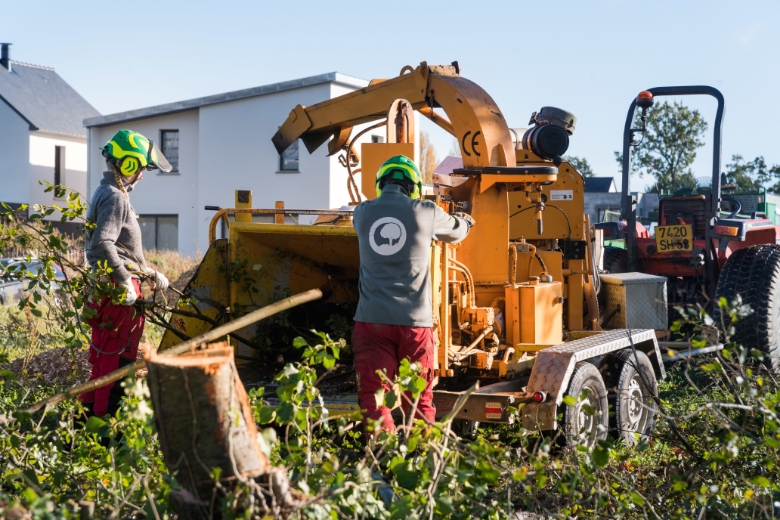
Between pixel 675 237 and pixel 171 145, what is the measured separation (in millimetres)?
20344

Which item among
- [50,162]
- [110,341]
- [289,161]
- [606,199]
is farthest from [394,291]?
[50,162]

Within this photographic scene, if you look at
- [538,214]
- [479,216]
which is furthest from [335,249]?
[538,214]

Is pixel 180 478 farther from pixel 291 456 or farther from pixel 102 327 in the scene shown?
pixel 102 327

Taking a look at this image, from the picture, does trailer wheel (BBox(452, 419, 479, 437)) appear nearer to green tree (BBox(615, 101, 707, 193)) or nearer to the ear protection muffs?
the ear protection muffs

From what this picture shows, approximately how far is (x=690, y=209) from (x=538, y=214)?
3.87 metres

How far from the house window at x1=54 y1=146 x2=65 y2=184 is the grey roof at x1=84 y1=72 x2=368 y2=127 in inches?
277

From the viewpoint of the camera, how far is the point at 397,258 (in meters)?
4.98

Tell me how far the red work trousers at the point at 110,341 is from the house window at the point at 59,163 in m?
30.3

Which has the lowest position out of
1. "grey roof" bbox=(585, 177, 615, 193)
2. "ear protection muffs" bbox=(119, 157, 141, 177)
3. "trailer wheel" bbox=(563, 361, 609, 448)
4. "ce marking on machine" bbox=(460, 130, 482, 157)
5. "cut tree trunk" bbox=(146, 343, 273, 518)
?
"trailer wheel" bbox=(563, 361, 609, 448)

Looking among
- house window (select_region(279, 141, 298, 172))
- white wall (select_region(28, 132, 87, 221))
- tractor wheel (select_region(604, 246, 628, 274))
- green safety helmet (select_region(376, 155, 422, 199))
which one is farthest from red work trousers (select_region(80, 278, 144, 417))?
white wall (select_region(28, 132, 87, 221))

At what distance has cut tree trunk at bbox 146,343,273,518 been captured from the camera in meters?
2.90

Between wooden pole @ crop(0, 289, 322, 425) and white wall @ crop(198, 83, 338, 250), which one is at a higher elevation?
white wall @ crop(198, 83, 338, 250)

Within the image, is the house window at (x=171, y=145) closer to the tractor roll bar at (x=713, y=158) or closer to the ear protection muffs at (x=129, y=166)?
the tractor roll bar at (x=713, y=158)

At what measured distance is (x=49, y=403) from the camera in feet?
11.9
